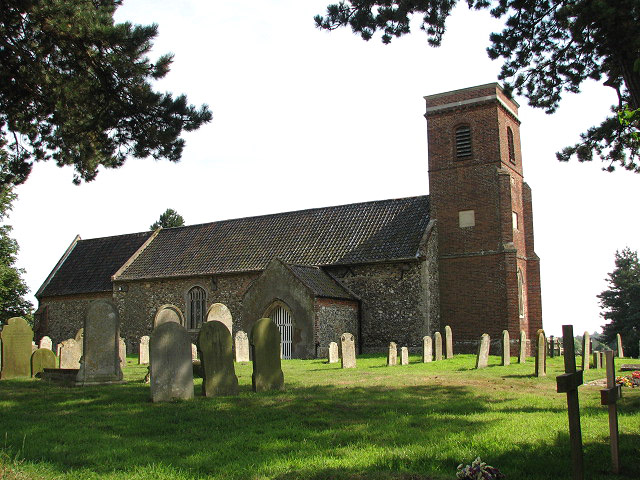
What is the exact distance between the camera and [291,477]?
5664 millimetres

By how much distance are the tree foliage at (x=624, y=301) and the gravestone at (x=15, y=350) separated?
40164mm

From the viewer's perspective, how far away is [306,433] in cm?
764

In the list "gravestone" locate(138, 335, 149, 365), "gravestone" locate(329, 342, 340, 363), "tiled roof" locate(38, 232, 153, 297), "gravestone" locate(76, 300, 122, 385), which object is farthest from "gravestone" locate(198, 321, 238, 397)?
"tiled roof" locate(38, 232, 153, 297)

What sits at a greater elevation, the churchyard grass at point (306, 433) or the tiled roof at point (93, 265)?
the tiled roof at point (93, 265)

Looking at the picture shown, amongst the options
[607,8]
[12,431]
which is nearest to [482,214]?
[607,8]

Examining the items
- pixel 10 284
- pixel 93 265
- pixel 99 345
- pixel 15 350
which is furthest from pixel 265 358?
pixel 10 284

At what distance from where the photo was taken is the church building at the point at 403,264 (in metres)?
24.9

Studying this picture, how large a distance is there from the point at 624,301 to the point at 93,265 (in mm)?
38366

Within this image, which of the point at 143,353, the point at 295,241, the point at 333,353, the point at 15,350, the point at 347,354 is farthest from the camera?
the point at 295,241

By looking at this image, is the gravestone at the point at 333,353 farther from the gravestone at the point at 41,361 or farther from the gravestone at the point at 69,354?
the gravestone at the point at 41,361

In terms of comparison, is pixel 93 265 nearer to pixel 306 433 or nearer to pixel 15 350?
pixel 15 350

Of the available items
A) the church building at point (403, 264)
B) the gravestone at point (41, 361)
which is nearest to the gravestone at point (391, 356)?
the church building at point (403, 264)

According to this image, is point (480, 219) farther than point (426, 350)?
Yes

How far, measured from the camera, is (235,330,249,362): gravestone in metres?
21.3
